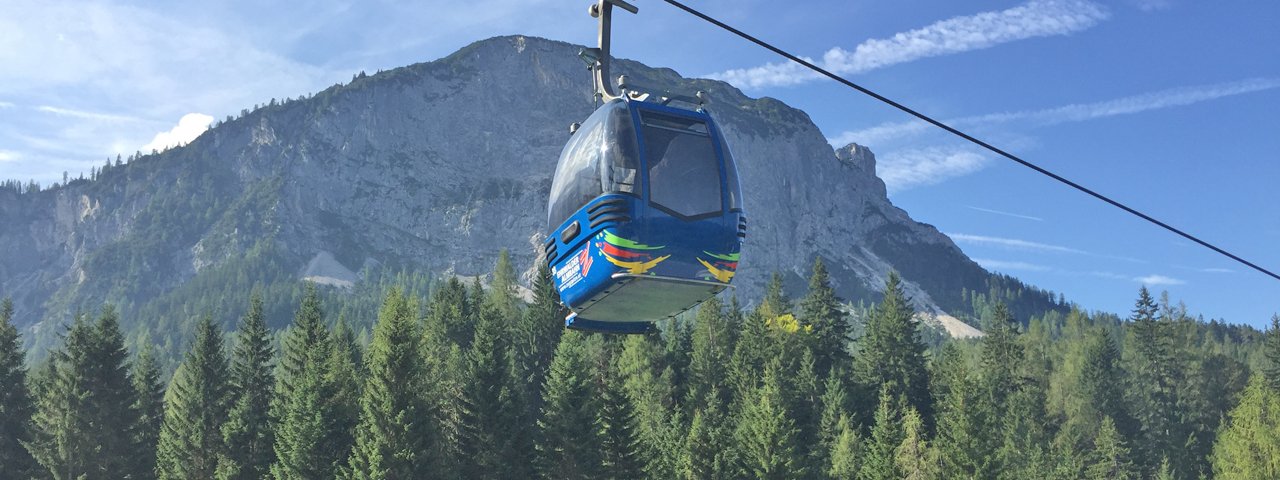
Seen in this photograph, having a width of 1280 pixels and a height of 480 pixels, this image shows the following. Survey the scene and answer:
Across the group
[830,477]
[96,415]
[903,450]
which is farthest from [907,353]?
[96,415]

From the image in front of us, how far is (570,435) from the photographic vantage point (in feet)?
191

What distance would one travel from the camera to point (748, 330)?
9375cm

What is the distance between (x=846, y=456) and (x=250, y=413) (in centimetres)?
3648

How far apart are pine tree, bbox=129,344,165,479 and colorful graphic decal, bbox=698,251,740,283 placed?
2109 inches

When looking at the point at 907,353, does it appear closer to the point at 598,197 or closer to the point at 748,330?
the point at 748,330

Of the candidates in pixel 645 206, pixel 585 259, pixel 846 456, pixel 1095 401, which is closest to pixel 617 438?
pixel 846 456

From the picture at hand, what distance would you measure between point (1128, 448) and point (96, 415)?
272ft

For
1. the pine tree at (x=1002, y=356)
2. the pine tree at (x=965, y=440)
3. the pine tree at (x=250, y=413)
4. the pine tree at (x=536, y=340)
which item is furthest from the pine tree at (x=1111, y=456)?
the pine tree at (x=250, y=413)

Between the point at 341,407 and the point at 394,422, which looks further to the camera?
the point at 341,407

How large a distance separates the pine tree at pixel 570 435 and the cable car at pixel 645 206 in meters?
37.8

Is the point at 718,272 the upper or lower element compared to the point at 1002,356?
lower

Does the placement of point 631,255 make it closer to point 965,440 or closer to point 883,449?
point 965,440

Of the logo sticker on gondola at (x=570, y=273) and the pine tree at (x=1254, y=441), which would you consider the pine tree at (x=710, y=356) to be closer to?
the pine tree at (x=1254, y=441)

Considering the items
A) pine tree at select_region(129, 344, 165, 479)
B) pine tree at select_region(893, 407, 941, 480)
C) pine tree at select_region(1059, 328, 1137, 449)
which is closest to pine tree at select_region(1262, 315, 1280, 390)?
pine tree at select_region(1059, 328, 1137, 449)
